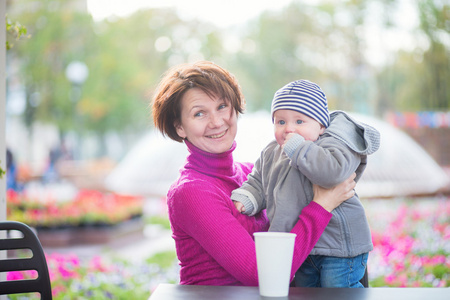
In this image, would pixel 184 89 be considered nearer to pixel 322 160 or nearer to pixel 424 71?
pixel 322 160

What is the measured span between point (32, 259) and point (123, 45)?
81.1 feet

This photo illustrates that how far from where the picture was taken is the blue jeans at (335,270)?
6.58ft

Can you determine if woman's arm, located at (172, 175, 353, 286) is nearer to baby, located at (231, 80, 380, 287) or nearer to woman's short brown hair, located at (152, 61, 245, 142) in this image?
baby, located at (231, 80, 380, 287)

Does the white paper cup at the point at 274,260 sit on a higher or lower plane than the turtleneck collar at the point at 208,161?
lower

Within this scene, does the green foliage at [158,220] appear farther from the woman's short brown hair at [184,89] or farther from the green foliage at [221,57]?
the green foliage at [221,57]

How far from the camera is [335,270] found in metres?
2.01

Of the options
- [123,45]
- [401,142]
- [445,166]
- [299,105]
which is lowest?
[445,166]

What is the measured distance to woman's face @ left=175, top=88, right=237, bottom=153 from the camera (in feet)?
7.38

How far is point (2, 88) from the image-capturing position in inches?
103

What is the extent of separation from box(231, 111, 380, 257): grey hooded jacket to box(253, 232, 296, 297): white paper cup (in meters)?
0.40

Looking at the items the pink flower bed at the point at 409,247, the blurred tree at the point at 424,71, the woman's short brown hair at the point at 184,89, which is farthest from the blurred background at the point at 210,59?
the woman's short brown hair at the point at 184,89

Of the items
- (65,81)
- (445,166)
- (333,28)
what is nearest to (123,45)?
(65,81)

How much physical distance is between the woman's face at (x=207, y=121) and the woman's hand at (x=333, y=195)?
0.48 m

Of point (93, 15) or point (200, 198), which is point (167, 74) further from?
point (93, 15)
